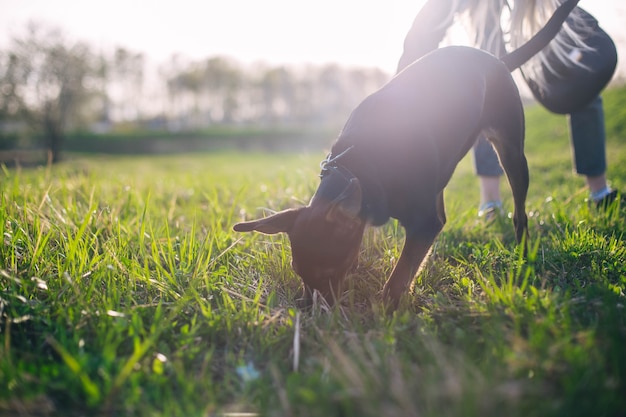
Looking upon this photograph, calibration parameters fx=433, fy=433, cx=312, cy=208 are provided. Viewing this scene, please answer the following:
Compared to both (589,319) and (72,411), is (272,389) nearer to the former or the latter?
(72,411)

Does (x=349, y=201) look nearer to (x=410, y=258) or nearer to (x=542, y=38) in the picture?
(x=410, y=258)

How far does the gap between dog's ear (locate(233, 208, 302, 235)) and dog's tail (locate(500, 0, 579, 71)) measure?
7.77 feet

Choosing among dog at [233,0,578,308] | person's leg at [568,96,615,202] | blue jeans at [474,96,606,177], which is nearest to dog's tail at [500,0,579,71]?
dog at [233,0,578,308]

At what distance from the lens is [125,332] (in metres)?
2.21

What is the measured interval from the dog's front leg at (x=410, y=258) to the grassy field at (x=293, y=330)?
14 cm

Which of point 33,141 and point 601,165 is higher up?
point 601,165

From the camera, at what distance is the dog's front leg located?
2600mm

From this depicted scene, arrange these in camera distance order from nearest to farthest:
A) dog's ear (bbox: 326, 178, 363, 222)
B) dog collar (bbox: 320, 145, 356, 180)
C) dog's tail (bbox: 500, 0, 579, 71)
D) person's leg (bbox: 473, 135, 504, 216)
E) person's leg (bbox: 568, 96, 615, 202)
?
1. dog's ear (bbox: 326, 178, 363, 222)
2. dog collar (bbox: 320, 145, 356, 180)
3. dog's tail (bbox: 500, 0, 579, 71)
4. person's leg (bbox: 568, 96, 615, 202)
5. person's leg (bbox: 473, 135, 504, 216)

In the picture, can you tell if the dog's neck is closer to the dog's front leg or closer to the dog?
the dog

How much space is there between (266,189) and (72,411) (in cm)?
346

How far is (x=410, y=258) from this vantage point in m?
2.61

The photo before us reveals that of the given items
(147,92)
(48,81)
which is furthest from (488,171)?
(147,92)

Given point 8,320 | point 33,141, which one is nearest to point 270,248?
point 8,320

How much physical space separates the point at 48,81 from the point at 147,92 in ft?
157
